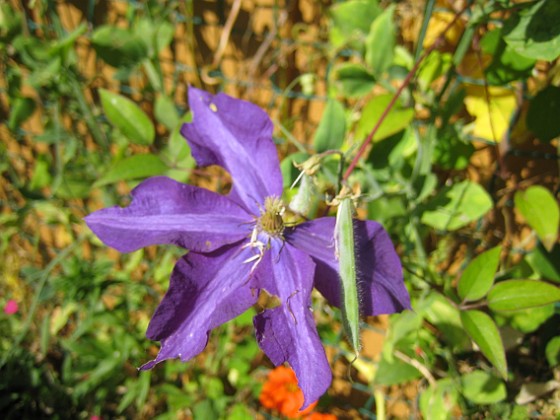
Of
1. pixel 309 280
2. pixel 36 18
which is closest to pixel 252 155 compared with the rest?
pixel 309 280

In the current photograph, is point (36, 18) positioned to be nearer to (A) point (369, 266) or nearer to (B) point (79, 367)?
(B) point (79, 367)

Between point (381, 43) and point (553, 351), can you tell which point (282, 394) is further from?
point (381, 43)

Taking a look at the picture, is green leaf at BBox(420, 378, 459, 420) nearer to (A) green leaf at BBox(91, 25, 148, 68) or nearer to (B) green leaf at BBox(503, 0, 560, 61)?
(B) green leaf at BBox(503, 0, 560, 61)

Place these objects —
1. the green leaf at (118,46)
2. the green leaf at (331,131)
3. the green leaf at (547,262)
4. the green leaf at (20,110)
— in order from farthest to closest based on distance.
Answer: the green leaf at (20,110) < the green leaf at (118,46) < the green leaf at (547,262) < the green leaf at (331,131)

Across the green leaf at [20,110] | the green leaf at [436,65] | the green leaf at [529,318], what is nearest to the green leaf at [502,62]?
the green leaf at [436,65]

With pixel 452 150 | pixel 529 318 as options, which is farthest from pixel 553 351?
pixel 452 150

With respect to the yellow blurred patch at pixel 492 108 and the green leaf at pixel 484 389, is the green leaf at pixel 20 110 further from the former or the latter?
the green leaf at pixel 484 389
